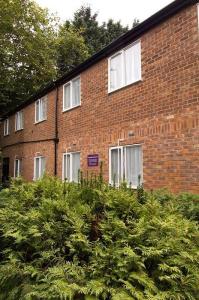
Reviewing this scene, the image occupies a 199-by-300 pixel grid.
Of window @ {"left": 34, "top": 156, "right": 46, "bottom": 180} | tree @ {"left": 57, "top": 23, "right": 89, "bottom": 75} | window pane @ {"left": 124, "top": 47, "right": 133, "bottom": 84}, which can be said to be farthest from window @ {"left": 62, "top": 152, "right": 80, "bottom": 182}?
tree @ {"left": 57, "top": 23, "right": 89, "bottom": 75}

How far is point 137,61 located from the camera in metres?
9.75

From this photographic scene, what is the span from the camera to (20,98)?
27375 mm

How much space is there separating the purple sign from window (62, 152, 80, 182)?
1111mm

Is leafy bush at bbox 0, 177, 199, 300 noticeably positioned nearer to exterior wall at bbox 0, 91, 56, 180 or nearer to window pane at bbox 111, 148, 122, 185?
window pane at bbox 111, 148, 122, 185

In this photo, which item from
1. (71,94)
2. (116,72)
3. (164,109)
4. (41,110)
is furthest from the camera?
(41,110)

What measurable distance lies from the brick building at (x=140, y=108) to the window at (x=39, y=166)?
4.61ft

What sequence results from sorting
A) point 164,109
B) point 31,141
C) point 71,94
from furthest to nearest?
point 31,141, point 71,94, point 164,109

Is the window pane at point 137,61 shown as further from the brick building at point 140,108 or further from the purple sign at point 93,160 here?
the purple sign at point 93,160

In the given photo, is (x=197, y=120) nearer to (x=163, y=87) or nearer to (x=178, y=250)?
(x=163, y=87)

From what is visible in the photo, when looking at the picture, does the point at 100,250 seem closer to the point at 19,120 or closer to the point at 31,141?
the point at 31,141

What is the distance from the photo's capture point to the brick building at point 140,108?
7801mm

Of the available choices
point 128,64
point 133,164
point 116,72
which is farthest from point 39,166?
point 128,64

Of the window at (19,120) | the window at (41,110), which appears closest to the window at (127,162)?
the window at (41,110)

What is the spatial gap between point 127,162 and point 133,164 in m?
0.29
